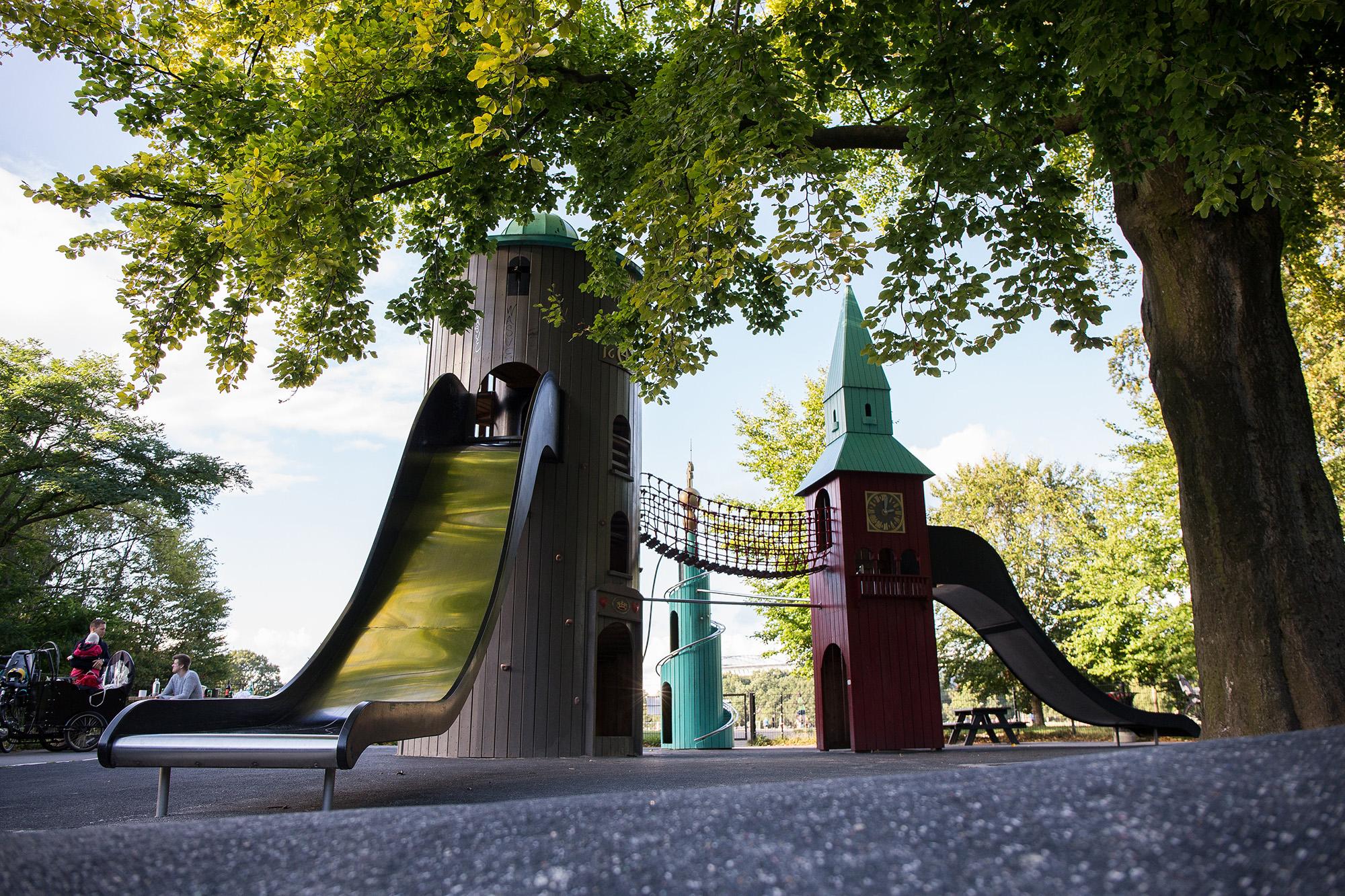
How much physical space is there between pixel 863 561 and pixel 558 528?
6456 millimetres

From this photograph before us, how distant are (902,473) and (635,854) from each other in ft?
55.7

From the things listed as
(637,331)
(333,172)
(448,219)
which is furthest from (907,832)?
(448,219)

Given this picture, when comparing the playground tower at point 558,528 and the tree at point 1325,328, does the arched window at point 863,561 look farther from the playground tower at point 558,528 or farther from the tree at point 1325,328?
the tree at point 1325,328

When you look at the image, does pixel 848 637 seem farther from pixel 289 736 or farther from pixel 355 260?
pixel 289 736

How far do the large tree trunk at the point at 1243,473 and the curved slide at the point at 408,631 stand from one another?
5.53 meters

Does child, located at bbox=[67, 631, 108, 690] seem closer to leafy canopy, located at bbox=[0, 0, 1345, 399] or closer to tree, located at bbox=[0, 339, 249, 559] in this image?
leafy canopy, located at bbox=[0, 0, 1345, 399]

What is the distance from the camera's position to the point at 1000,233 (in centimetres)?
814

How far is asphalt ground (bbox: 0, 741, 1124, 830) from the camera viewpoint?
18.0ft

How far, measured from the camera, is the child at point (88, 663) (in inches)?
541

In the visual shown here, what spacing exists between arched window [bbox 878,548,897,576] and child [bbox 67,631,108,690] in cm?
1360

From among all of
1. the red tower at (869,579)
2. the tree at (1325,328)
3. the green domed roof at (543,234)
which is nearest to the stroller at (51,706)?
the green domed roof at (543,234)

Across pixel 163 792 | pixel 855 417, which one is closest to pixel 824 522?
pixel 855 417

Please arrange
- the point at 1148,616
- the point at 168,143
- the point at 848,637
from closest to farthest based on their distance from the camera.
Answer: the point at 168,143, the point at 848,637, the point at 1148,616

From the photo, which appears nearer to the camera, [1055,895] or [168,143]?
[1055,895]
